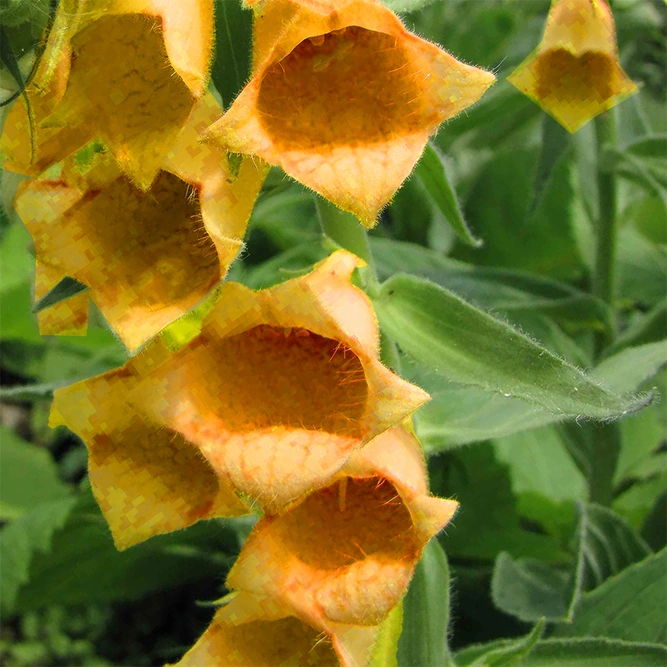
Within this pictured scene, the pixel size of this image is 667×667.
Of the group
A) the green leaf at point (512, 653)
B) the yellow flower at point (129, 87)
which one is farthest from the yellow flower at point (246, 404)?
the green leaf at point (512, 653)

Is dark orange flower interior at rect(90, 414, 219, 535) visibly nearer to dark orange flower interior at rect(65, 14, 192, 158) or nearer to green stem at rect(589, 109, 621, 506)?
dark orange flower interior at rect(65, 14, 192, 158)

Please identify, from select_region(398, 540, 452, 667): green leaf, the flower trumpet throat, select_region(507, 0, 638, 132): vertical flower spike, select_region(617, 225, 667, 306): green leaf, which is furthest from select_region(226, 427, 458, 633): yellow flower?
select_region(617, 225, 667, 306): green leaf

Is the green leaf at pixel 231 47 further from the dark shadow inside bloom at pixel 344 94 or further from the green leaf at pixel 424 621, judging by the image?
the green leaf at pixel 424 621

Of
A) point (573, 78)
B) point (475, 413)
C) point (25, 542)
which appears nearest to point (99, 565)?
point (25, 542)

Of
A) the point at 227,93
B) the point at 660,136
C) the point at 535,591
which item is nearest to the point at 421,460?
the point at 227,93

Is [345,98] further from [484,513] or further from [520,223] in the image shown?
[520,223]
